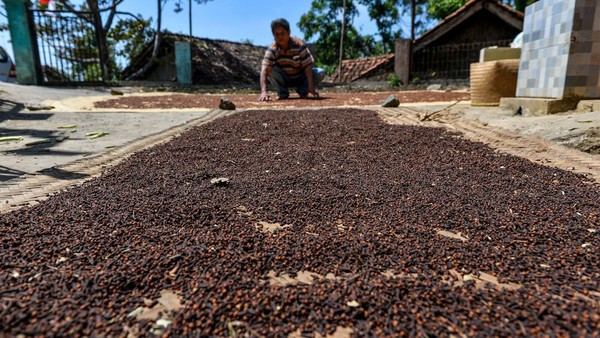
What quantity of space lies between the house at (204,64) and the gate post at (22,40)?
412cm

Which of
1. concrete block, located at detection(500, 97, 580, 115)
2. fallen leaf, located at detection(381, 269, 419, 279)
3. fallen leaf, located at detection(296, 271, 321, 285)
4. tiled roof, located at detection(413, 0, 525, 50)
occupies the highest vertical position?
tiled roof, located at detection(413, 0, 525, 50)

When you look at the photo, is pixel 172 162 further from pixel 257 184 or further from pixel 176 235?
pixel 176 235

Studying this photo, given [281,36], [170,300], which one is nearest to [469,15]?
[281,36]

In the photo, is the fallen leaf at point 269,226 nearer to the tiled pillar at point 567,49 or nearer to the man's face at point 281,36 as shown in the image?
the tiled pillar at point 567,49

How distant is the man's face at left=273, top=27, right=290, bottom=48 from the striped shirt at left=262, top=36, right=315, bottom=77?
0.14m

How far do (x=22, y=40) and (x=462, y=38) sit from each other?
500 inches

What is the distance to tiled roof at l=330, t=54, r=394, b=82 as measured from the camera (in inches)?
544

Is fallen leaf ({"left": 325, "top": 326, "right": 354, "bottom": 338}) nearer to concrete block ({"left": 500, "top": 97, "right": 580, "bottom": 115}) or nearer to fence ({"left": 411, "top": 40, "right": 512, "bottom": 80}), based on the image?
concrete block ({"left": 500, "top": 97, "right": 580, "bottom": 115})

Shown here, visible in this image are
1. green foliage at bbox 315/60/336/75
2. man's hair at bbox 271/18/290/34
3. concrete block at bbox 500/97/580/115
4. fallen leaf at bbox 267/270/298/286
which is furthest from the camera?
green foliage at bbox 315/60/336/75

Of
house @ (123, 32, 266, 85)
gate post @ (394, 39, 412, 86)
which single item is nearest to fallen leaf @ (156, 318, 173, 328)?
gate post @ (394, 39, 412, 86)

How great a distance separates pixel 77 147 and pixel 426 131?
10.7 ft

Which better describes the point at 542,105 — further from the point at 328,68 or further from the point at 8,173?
the point at 328,68

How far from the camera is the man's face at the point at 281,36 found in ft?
22.2

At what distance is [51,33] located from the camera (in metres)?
10.3
